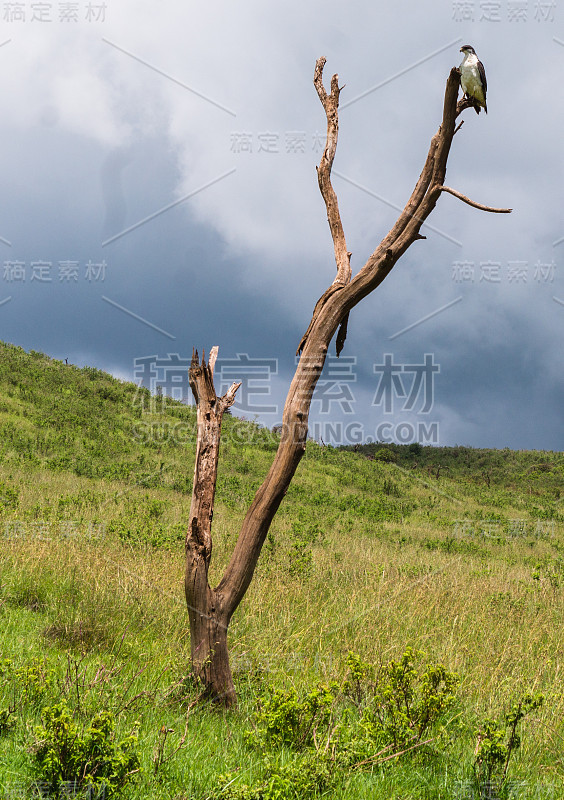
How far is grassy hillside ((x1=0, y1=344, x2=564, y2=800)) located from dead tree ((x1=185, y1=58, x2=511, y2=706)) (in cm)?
44

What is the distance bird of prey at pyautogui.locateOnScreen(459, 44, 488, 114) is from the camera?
4.96m

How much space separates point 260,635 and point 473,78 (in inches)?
229

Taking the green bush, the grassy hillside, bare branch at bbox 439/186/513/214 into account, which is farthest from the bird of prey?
the green bush

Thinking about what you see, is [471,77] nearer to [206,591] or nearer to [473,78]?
[473,78]

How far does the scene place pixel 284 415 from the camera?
485cm

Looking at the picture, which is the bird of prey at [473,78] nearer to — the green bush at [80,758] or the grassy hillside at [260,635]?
the grassy hillside at [260,635]

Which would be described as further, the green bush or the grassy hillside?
the grassy hillside

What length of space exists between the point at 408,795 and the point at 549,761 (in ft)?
5.10

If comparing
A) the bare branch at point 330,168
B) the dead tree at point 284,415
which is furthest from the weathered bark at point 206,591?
the bare branch at point 330,168

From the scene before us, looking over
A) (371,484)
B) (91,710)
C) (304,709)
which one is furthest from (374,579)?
(371,484)

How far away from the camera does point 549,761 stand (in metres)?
3.97

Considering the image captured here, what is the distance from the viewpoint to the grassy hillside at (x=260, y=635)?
128 inches

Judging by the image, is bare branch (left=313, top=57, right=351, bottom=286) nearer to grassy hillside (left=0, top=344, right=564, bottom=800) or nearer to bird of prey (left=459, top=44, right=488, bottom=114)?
bird of prey (left=459, top=44, right=488, bottom=114)

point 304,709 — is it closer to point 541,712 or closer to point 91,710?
point 91,710
